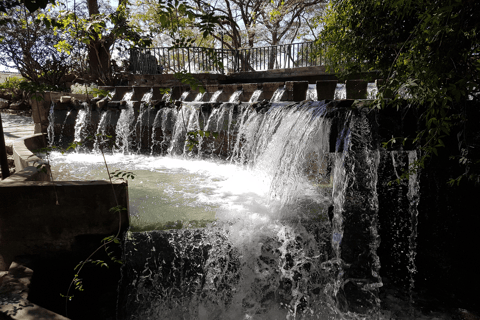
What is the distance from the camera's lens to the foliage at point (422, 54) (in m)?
2.29

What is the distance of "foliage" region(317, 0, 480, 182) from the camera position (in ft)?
7.50

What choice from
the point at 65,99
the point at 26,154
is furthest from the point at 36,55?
the point at 26,154

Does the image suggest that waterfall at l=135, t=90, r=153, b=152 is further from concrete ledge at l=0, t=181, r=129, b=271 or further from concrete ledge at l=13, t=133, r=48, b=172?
concrete ledge at l=0, t=181, r=129, b=271

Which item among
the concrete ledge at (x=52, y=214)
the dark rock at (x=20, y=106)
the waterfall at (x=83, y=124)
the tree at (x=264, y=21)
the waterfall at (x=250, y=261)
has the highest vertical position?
the tree at (x=264, y=21)

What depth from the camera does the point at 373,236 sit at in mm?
3695

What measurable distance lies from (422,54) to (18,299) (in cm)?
398

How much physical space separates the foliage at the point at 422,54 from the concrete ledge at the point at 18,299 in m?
3.33

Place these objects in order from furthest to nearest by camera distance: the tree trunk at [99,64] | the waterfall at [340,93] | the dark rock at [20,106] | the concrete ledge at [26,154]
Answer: the dark rock at [20,106], the tree trunk at [99,64], the waterfall at [340,93], the concrete ledge at [26,154]

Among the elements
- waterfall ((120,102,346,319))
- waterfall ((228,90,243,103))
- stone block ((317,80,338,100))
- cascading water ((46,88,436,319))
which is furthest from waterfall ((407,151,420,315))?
waterfall ((228,90,243,103))

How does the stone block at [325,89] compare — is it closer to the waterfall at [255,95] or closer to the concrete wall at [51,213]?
the waterfall at [255,95]

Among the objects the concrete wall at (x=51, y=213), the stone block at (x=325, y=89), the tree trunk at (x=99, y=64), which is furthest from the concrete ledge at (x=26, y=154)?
the tree trunk at (x=99, y=64)

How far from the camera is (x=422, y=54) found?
2.59m

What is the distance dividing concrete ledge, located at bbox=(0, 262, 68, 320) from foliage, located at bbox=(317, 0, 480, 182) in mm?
3327

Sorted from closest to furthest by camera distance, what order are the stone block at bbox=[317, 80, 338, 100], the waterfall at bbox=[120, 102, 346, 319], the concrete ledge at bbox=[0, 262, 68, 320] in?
1. the concrete ledge at bbox=[0, 262, 68, 320]
2. the waterfall at bbox=[120, 102, 346, 319]
3. the stone block at bbox=[317, 80, 338, 100]
